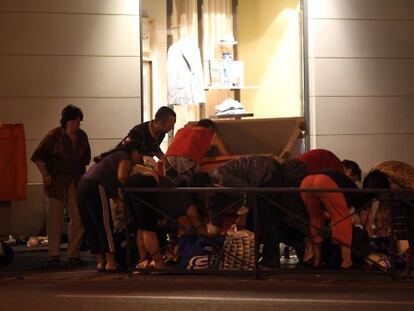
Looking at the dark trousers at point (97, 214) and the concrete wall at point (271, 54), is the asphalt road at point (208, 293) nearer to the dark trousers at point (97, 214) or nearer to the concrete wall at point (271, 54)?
the dark trousers at point (97, 214)

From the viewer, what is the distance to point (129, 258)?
956 centimetres

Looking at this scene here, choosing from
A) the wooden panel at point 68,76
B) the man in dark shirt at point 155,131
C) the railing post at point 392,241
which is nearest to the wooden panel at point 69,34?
the wooden panel at point 68,76

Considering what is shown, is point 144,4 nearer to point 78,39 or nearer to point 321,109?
point 78,39

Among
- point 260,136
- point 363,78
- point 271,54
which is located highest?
point 271,54

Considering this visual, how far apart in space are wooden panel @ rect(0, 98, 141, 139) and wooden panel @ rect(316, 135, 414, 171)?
286cm

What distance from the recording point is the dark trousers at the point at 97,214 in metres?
9.96

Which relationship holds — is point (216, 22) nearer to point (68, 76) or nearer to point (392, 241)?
point (68, 76)

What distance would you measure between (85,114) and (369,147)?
4236 mm

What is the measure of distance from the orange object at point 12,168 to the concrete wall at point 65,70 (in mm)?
2739

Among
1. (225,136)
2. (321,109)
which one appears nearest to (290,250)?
(225,136)

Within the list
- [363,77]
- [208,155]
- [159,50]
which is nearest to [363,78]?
[363,77]

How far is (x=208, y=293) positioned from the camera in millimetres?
8578

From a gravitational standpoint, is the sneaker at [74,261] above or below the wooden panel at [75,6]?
below

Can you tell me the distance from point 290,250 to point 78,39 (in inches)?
185
